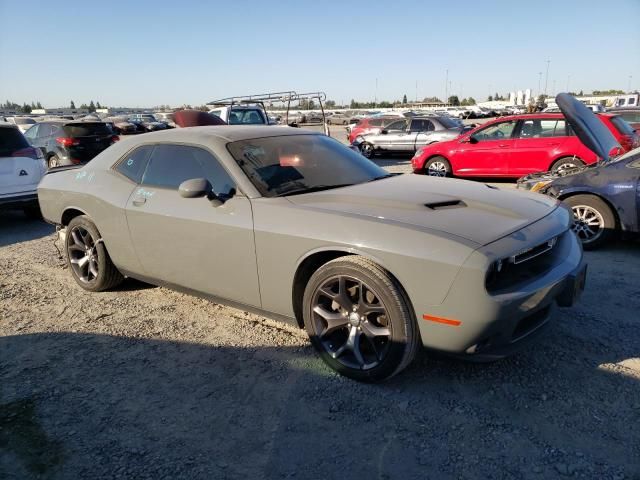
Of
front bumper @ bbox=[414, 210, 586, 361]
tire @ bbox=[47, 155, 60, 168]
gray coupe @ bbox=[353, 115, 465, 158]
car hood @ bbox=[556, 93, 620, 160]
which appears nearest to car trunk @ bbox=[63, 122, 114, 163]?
tire @ bbox=[47, 155, 60, 168]

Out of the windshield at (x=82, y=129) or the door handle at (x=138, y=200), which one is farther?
the windshield at (x=82, y=129)

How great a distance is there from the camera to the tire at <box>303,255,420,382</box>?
2703 mm

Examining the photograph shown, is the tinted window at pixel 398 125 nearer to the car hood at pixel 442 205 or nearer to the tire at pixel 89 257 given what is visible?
the car hood at pixel 442 205

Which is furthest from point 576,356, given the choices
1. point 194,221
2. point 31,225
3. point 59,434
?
point 31,225

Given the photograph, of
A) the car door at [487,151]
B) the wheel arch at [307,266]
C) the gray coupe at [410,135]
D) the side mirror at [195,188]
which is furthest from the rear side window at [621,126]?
the side mirror at [195,188]

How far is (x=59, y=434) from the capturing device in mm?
2609

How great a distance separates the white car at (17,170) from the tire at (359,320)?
20.9ft

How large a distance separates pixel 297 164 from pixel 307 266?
3.34 ft

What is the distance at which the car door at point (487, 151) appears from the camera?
10.0 meters

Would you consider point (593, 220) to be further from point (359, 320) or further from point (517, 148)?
point (517, 148)

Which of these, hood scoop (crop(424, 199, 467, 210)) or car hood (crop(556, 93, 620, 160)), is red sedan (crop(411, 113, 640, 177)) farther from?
hood scoop (crop(424, 199, 467, 210))

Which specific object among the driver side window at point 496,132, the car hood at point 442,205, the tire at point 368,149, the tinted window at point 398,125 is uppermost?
the car hood at point 442,205

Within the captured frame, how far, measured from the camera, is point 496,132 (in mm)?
10258

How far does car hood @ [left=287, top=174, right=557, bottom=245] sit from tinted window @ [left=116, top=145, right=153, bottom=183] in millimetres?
1579
